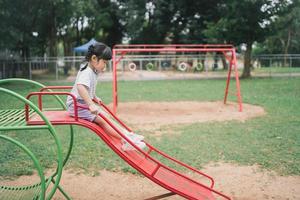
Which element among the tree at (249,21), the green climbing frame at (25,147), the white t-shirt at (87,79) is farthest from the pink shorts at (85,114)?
the tree at (249,21)

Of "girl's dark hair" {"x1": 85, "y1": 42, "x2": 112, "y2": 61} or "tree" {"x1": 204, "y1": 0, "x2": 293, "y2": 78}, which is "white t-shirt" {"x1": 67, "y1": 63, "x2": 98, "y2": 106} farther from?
"tree" {"x1": 204, "y1": 0, "x2": 293, "y2": 78}

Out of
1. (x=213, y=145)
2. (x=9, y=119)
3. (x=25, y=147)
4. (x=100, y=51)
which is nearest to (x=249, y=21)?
(x=213, y=145)

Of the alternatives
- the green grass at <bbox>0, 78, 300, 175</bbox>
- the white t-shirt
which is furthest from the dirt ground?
the white t-shirt

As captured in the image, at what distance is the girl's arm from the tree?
16.9 metres

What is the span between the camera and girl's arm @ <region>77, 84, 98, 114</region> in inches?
Result: 136

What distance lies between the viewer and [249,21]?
19516mm

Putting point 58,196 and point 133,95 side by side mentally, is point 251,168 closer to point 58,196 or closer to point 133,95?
point 58,196

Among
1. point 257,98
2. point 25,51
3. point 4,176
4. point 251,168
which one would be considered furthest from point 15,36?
point 251,168

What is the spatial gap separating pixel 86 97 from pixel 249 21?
17.5 metres

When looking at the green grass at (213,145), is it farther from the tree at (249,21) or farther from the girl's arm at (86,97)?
the tree at (249,21)

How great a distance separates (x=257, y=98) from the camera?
41.0 ft

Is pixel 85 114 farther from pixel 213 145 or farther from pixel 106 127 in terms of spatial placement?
pixel 213 145

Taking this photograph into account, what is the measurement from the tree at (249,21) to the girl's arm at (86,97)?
16.9 metres

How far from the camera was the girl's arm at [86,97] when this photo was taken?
3.46 metres
